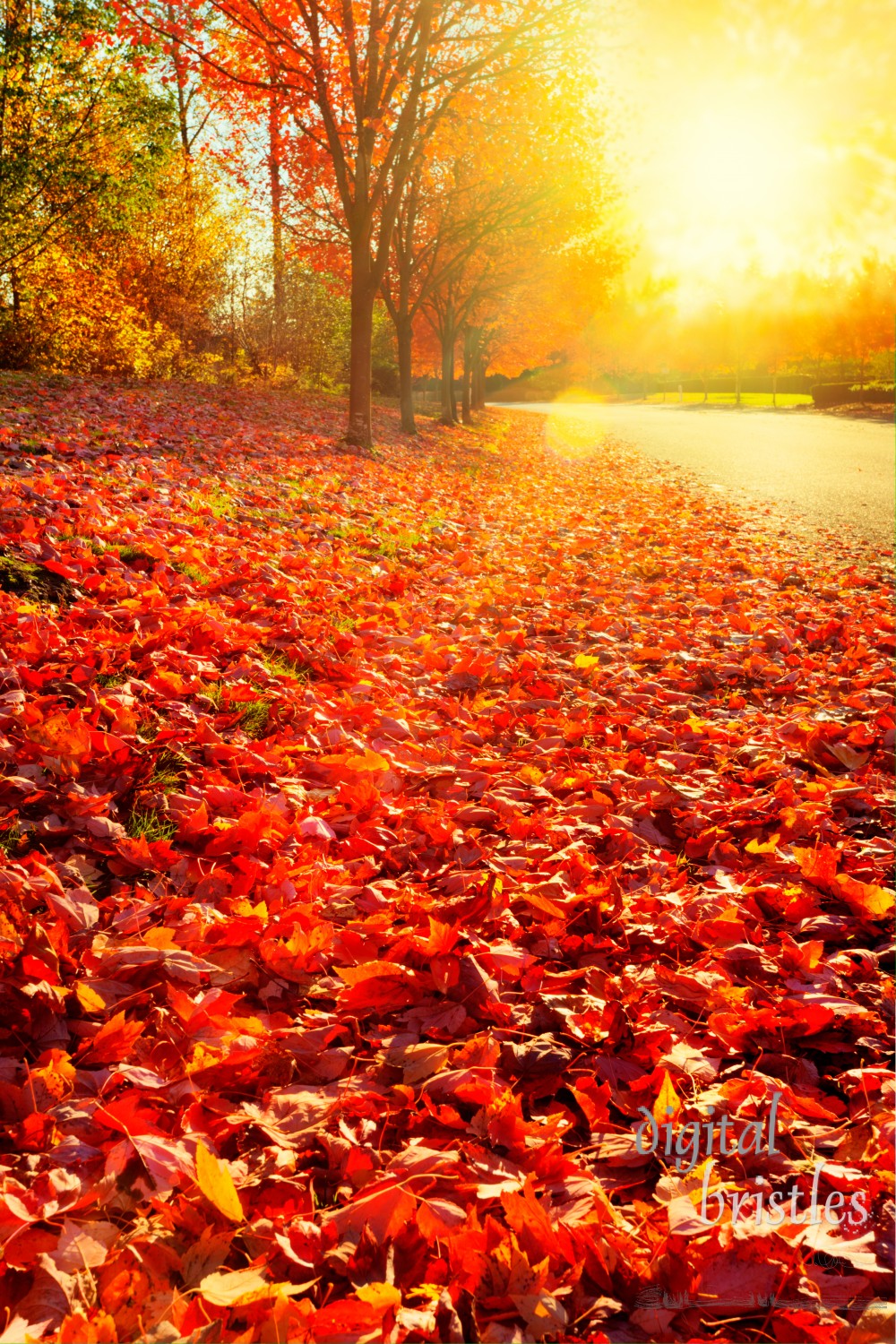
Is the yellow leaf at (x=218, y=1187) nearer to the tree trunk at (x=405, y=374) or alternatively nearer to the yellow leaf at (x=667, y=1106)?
the yellow leaf at (x=667, y=1106)

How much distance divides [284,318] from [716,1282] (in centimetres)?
2537

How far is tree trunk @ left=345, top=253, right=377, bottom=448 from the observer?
13.9 m

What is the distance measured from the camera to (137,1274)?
4.69 ft

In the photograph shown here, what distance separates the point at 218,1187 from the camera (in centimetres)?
156

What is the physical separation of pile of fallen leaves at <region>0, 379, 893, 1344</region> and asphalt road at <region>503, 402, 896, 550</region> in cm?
591

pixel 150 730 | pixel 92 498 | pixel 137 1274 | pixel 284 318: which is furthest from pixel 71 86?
pixel 137 1274

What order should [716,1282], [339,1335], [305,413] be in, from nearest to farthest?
1. [339,1335]
2. [716,1282]
3. [305,413]

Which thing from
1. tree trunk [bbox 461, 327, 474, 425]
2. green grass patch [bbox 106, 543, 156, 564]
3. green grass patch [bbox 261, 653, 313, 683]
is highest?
tree trunk [bbox 461, 327, 474, 425]

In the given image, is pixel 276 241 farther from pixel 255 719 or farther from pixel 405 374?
pixel 255 719

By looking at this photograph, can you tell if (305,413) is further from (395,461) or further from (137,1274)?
(137,1274)

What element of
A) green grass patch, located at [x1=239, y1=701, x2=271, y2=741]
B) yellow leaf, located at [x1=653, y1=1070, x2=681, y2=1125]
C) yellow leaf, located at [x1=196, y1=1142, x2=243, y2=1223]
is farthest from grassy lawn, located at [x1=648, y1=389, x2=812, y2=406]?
yellow leaf, located at [x1=196, y1=1142, x2=243, y2=1223]

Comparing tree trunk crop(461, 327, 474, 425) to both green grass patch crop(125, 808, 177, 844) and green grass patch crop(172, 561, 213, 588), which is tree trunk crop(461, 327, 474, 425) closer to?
green grass patch crop(172, 561, 213, 588)

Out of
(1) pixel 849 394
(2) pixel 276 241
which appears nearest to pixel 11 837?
(2) pixel 276 241

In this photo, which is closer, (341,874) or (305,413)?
(341,874)
